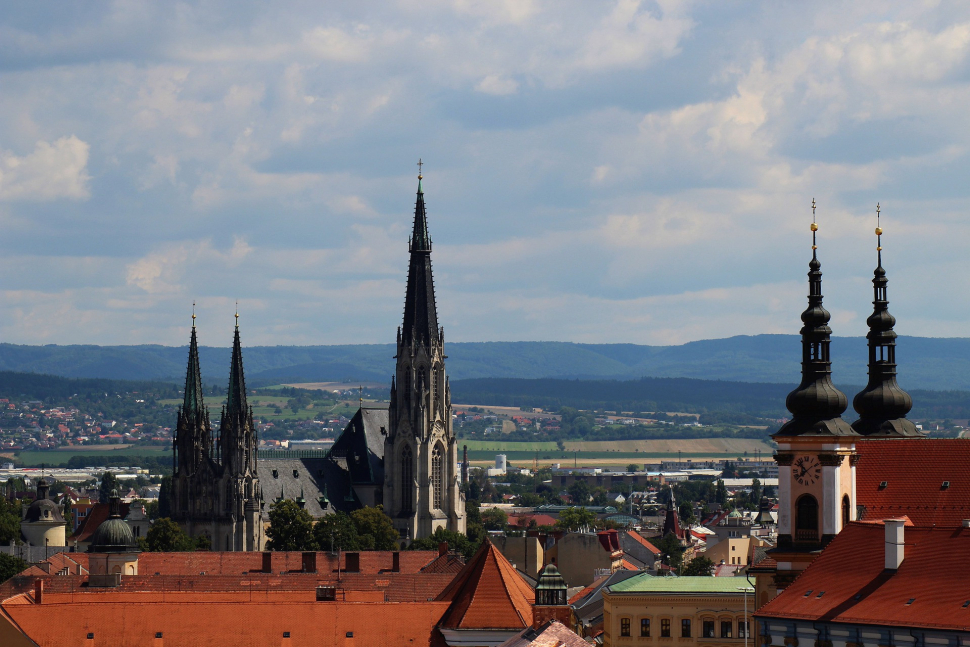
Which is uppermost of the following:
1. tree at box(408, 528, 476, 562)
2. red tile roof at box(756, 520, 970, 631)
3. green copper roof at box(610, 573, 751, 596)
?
red tile roof at box(756, 520, 970, 631)

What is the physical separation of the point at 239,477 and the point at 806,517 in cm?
11620

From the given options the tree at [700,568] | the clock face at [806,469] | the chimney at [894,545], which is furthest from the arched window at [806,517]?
the tree at [700,568]

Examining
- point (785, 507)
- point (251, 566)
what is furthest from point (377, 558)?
point (785, 507)

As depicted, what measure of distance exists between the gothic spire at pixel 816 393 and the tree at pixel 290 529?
101 m

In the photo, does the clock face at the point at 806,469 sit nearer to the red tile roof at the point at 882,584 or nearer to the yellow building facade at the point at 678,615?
the red tile roof at the point at 882,584

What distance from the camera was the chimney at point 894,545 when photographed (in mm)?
71125

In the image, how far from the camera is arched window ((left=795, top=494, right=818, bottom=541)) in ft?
271

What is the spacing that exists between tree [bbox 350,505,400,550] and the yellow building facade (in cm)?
9414

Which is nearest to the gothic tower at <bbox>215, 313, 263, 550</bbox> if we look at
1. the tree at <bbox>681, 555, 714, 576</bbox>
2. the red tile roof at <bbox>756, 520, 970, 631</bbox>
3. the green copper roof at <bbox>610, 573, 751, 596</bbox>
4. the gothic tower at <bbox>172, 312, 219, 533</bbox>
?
the gothic tower at <bbox>172, 312, 219, 533</bbox>

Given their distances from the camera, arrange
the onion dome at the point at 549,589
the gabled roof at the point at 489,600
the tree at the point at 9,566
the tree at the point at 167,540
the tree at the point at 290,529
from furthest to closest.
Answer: the tree at the point at 290,529
the tree at the point at 167,540
the tree at the point at 9,566
the gabled roof at the point at 489,600
the onion dome at the point at 549,589

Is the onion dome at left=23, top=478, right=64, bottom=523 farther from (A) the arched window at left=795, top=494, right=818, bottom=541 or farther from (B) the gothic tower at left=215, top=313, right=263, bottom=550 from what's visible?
(A) the arched window at left=795, top=494, right=818, bottom=541

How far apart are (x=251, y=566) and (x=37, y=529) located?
2126 inches

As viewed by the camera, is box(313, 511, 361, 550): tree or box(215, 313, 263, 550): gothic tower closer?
box(313, 511, 361, 550): tree

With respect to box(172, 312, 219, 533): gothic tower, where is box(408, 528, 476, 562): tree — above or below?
below
